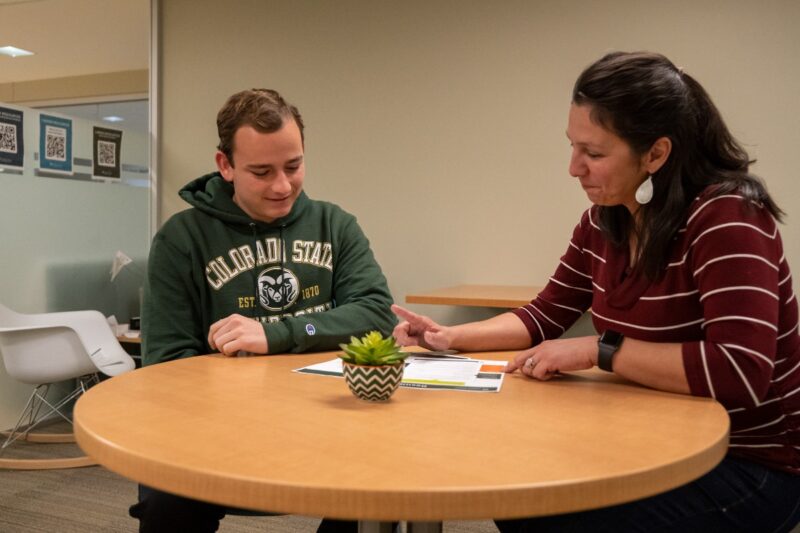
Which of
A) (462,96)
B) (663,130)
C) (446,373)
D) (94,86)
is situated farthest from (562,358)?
(94,86)

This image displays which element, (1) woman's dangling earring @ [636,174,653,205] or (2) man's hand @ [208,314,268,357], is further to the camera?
(2) man's hand @ [208,314,268,357]

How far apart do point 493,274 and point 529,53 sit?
3.87 feet

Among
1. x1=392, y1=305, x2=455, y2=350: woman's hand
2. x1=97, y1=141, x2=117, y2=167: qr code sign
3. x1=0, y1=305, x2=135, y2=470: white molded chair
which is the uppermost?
x1=97, y1=141, x2=117, y2=167: qr code sign

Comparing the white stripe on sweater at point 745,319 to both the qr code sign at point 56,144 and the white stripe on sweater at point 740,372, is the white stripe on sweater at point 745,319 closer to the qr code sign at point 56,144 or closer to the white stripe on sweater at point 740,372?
the white stripe on sweater at point 740,372

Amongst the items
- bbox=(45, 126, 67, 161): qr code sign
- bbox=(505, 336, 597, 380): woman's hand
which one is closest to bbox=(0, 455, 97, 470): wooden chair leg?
bbox=(45, 126, 67, 161): qr code sign

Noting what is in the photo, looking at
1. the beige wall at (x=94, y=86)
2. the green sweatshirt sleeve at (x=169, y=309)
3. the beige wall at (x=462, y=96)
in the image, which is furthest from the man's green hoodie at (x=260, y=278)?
the beige wall at (x=94, y=86)

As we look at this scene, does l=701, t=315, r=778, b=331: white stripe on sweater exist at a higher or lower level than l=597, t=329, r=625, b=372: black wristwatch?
higher

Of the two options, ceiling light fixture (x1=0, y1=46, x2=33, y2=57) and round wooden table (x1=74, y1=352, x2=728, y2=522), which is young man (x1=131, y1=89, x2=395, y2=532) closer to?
round wooden table (x1=74, y1=352, x2=728, y2=522)

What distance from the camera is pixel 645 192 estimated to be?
1.42 meters

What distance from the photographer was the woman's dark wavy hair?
54.7 inches

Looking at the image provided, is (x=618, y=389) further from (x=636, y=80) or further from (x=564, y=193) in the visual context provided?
(x=564, y=193)

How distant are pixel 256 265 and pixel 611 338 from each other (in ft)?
3.00

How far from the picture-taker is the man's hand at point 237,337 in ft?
5.25

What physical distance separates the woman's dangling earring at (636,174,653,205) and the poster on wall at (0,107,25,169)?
140 inches
